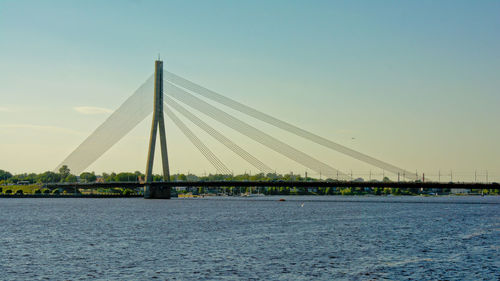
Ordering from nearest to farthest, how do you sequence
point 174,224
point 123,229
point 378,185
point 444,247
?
point 444,247 < point 123,229 < point 174,224 < point 378,185

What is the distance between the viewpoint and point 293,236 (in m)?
56.1

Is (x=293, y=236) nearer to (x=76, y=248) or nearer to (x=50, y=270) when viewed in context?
(x=76, y=248)

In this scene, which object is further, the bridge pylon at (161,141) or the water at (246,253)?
the bridge pylon at (161,141)

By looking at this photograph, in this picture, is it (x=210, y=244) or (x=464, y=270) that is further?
(x=210, y=244)

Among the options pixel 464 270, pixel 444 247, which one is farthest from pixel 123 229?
pixel 464 270

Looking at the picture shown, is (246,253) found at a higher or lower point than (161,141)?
lower

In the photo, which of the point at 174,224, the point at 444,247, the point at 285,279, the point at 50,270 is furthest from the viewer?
the point at 174,224

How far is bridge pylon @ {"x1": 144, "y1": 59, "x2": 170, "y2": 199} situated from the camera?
125m

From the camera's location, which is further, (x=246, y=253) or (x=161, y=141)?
(x=161, y=141)

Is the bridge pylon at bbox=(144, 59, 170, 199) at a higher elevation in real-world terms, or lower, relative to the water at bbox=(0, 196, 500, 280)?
higher

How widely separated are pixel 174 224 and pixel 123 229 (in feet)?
27.7

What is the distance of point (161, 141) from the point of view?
410 feet

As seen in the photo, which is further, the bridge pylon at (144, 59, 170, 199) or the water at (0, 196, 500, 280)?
the bridge pylon at (144, 59, 170, 199)

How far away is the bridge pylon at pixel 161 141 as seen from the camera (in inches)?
4937
